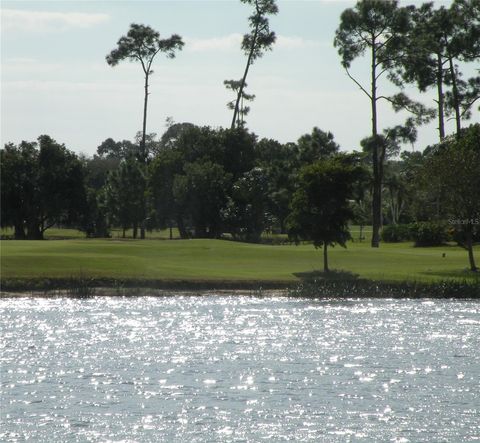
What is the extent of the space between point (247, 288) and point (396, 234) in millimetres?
43760

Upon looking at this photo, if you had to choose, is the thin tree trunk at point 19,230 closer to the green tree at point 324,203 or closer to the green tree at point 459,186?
the green tree at point 324,203

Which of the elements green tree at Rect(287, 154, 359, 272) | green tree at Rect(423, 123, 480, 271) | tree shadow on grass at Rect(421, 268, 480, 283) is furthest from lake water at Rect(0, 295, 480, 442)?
green tree at Rect(423, 123, 480, 271)

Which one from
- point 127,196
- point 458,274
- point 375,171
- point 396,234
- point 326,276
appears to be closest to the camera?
point 326,276

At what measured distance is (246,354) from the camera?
36156 millimetres

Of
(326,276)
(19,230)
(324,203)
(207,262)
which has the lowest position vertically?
(326,276)

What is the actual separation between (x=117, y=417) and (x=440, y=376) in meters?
10.3

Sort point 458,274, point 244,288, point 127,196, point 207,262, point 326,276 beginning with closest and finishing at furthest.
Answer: point 244,288, point 326,276, point 458,274, point 207,262, point 127,196

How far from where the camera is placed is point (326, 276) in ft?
193

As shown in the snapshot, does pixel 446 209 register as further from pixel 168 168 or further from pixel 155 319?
pixel 168 168

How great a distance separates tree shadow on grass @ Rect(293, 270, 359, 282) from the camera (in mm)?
57869

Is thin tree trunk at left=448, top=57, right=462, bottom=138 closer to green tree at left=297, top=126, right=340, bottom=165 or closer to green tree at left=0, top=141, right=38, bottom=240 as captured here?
green tree at left=297, top=126, right=340, bottom=165

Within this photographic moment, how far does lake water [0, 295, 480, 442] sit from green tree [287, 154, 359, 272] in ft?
28.8

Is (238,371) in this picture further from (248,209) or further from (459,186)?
(248,209)

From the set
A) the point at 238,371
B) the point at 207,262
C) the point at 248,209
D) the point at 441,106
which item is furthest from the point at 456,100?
the point at 238,371
